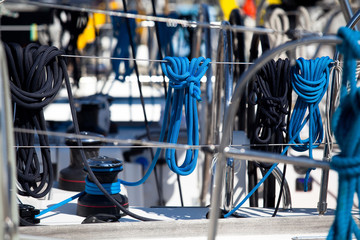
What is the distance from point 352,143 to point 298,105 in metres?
1.07

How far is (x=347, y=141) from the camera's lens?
1232mm

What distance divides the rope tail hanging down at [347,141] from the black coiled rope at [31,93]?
1.17 metres

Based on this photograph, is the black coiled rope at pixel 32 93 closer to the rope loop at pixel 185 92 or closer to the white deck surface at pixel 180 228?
the white deck surface at pixel 180 228

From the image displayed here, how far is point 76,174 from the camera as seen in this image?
2695mm

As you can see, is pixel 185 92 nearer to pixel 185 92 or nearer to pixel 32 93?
pixel 185 92

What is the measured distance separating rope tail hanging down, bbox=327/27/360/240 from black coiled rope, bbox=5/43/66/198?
117 cm

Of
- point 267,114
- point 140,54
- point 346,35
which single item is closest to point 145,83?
point 140,54

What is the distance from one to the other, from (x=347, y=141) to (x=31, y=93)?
1.23m

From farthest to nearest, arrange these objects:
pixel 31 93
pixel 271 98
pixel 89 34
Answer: pixel 89 34, pixel 271 98, pixel 31 93

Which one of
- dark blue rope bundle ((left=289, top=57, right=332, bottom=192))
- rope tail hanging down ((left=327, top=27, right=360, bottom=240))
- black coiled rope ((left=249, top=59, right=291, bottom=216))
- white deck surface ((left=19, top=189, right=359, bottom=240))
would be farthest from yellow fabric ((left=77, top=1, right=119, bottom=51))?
rope tail hanging down ((left=327, top=27, right=360, bottom=240))

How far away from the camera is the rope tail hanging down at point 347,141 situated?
1211 mm

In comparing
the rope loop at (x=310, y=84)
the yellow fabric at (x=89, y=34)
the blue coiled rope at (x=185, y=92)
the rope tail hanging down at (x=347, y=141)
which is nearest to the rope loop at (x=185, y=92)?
the blue coiled rope at (x=185, y=92)

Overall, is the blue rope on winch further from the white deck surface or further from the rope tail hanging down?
the rope tail hanging down

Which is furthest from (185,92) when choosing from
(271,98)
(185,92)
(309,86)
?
(309,86)
